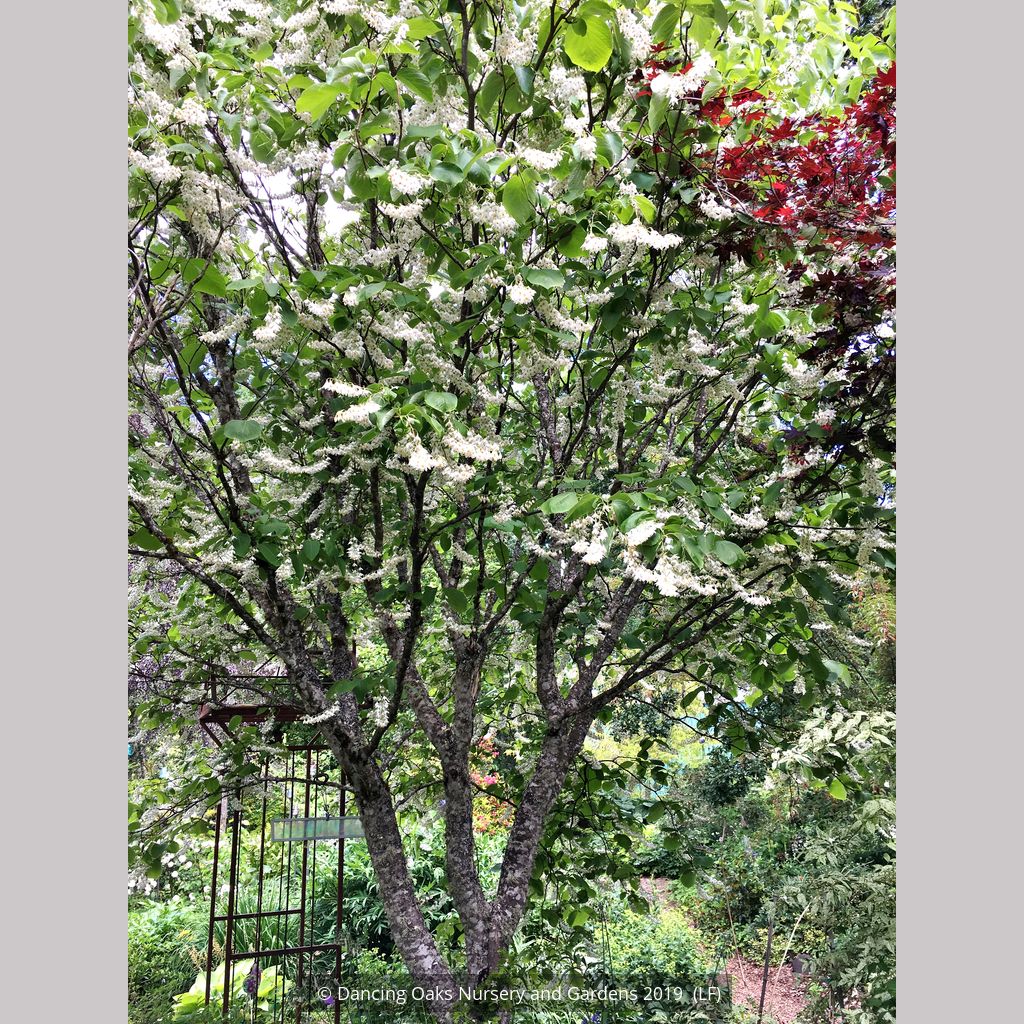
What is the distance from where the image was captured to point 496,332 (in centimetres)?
227

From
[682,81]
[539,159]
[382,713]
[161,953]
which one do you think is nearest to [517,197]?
[539,159]

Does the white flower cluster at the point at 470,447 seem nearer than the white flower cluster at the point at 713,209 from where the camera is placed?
Yes

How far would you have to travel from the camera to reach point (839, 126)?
212cm

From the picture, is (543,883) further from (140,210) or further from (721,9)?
(721,9)

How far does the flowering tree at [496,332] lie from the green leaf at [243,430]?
0.15 meters

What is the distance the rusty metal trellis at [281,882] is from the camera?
10.7 feet

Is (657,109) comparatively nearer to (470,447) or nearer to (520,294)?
(520,294)

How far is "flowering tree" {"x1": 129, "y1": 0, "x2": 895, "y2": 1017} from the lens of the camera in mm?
1769

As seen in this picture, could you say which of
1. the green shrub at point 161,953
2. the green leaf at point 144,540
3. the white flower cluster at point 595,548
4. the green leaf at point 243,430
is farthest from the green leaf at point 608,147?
the green shrub at point 161,953

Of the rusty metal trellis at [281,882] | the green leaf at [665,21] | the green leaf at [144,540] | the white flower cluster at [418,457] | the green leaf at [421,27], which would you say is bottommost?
the rusty metal trellis at [281,882]

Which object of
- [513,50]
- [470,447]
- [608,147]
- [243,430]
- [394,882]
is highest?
[513,50]

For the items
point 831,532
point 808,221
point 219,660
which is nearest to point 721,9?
point 808,221

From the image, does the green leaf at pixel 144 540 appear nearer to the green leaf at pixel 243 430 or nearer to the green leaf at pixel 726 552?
the green leaf at pixel 243 430

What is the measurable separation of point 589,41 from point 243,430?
118cm
